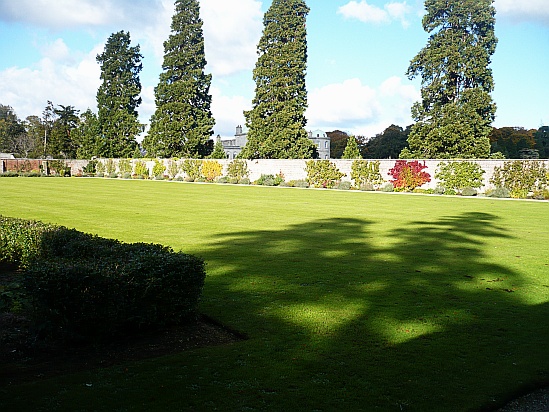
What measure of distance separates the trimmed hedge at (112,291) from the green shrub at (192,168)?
37.6m

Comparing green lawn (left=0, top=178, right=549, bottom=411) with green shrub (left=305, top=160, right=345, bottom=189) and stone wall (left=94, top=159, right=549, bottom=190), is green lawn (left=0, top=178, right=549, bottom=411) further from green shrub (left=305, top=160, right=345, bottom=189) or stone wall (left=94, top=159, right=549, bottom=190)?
green shrub (left=305, top=160, right=345, bottom=189)

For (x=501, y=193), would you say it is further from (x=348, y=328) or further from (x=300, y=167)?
(x=348, y=328)

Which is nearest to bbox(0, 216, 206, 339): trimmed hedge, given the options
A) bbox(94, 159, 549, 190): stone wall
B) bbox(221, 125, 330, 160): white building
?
bbox(94, 159, 549, 190): stone wall

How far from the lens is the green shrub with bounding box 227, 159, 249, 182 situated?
39.9 meters

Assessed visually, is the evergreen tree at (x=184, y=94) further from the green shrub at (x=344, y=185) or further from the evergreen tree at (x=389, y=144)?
the evergreen tree at (x=389, y=144)

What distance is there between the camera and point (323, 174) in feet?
115

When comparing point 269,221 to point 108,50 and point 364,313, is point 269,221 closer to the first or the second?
point 364,313

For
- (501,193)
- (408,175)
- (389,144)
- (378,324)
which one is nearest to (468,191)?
(501,193)

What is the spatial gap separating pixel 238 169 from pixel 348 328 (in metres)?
35.3

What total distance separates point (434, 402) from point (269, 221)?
1051 cm

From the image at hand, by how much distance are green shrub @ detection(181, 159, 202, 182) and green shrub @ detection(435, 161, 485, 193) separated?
20151 millimetres

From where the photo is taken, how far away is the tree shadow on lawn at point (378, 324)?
3865 millimetres

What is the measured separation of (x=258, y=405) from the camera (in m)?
3.56

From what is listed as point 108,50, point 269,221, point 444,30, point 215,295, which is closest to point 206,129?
point 108,50
